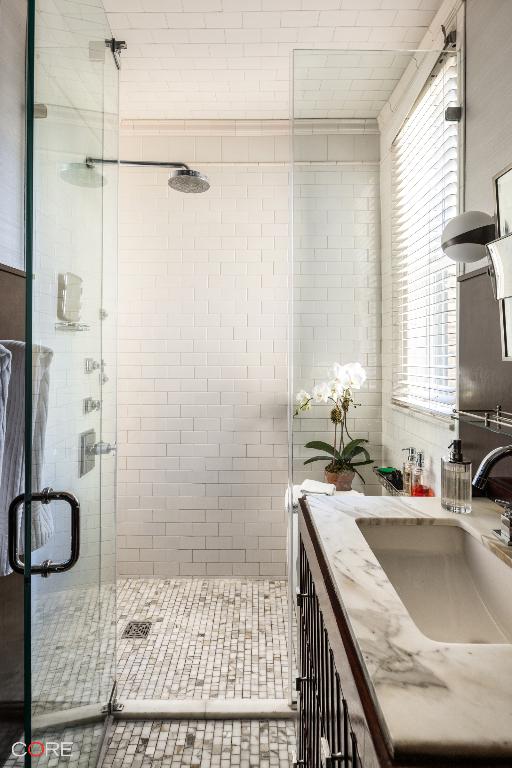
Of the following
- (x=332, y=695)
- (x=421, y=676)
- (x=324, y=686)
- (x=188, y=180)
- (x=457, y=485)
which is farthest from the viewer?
(x=188, y=180)

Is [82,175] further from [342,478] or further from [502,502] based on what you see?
[502,502]

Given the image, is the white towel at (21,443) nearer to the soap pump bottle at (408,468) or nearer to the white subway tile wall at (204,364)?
the soap pump bottle at (408,468)

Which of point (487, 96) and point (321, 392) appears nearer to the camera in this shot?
point (487, 96)

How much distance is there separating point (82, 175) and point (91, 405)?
0.72m

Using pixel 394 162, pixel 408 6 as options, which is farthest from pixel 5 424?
pixel 408 6

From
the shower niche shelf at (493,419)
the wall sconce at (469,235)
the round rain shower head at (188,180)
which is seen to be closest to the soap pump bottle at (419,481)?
the shower niche shelf at (493,419)

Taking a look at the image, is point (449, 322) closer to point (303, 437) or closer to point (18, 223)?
point (303, 437)

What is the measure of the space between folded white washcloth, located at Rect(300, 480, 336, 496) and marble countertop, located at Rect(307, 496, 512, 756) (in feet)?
2.56

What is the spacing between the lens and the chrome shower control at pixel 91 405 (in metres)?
1.55

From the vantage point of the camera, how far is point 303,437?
1.77 m

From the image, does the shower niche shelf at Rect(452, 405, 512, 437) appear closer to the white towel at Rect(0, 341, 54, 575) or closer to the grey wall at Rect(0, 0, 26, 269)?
the white towel at Rect(0, 341, 54, 575)

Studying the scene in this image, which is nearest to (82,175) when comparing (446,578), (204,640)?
(446,578)

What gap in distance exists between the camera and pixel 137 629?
2.53 m

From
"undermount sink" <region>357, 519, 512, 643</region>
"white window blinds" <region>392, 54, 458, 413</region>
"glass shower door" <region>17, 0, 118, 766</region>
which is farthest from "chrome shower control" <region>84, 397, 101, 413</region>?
"white window blinds" <region>392, 54, 458, 413</region>
